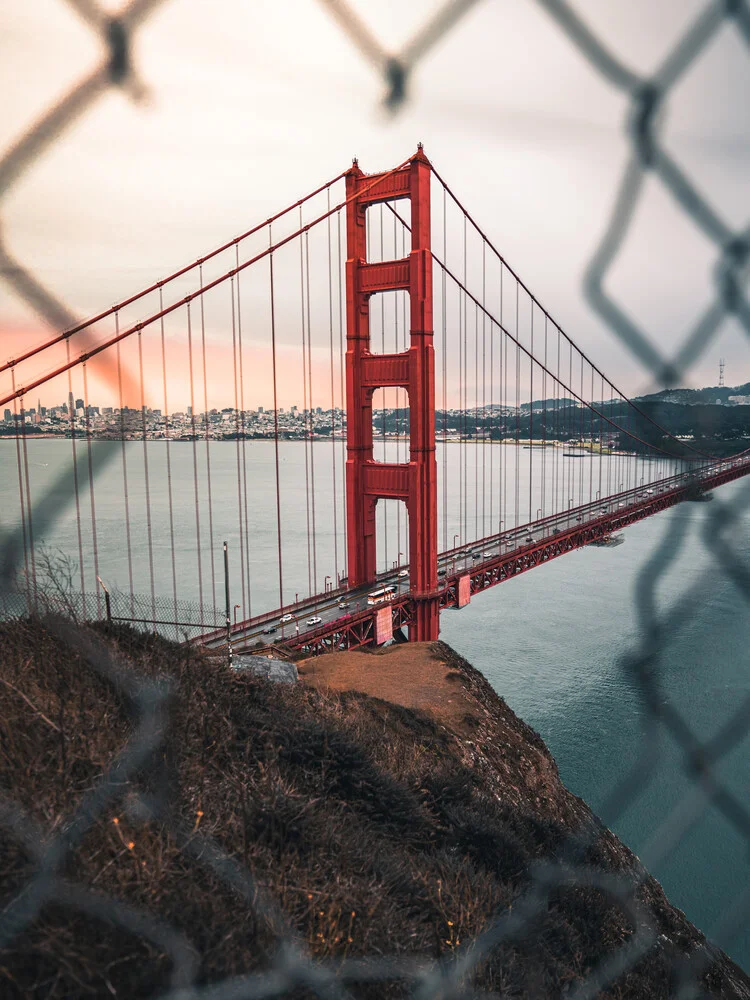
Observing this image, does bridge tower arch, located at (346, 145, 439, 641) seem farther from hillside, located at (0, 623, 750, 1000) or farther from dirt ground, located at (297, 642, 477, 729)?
hillside, located at (0, 623, 750, 1000)

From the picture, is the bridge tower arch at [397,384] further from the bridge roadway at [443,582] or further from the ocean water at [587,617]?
the ocean water at [587,617]

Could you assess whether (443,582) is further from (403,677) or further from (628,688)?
(628,688)

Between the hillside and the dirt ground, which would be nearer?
the hillside

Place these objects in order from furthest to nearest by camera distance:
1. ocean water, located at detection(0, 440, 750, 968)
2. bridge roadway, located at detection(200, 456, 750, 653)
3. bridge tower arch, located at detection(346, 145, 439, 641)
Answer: bridge tower arch, located at detection(346, 145, 439, 641) → bridge roadway, located at detection(200, 456, 750, 653) → ocean water, located at detection(0, 440, 750, 968)

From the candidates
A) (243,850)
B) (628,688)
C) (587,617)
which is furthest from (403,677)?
(587,617)

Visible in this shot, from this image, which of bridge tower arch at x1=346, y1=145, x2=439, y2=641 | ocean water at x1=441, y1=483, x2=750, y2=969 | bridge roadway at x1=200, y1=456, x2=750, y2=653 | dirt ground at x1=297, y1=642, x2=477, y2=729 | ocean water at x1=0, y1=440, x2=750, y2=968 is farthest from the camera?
bridge tower arch at x1=346, y1=145, x2=439, y2=641

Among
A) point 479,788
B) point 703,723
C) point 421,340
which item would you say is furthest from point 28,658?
point 703,723

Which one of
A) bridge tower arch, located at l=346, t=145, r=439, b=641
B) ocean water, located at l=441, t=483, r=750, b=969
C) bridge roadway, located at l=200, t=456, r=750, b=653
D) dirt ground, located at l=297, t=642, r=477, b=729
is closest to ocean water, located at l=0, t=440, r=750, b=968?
ocean water, located at l=441, t=483, r=750, b=969
